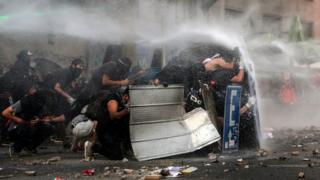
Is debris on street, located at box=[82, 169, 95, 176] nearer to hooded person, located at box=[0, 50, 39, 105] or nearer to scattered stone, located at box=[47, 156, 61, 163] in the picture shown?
scattered stone, located at box=[47, 156, 61, 163]

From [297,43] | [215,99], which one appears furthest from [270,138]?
[297,43]

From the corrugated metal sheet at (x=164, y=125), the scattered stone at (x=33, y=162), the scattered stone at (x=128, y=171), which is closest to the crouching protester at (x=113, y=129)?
the corrugated metal sheet at (x=164, y=125)

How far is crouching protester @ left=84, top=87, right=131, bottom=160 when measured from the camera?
312 inches

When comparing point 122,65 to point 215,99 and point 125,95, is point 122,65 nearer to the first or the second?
point 125,95

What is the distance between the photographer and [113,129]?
800cm

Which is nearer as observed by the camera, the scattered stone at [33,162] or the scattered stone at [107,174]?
the scattered stone at [107,174]

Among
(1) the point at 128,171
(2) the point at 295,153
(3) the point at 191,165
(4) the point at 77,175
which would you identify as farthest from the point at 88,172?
(2) the point at 295,153

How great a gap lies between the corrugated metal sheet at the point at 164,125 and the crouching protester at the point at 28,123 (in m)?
2.06

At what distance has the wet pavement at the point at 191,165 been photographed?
6477mm

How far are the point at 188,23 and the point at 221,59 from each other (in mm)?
4103

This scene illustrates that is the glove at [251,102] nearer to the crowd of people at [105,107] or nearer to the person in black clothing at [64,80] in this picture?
the crowd of people at [105,107]

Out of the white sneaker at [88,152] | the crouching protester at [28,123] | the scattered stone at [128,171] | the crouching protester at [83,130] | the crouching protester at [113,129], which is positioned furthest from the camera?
the crouching protester at [28,123]

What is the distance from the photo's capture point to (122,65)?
871cm

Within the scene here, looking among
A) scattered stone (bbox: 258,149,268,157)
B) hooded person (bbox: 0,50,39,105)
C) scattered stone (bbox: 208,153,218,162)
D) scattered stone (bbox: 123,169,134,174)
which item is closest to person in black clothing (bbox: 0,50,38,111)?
hooded person (bbox: 0,50,39,105)
